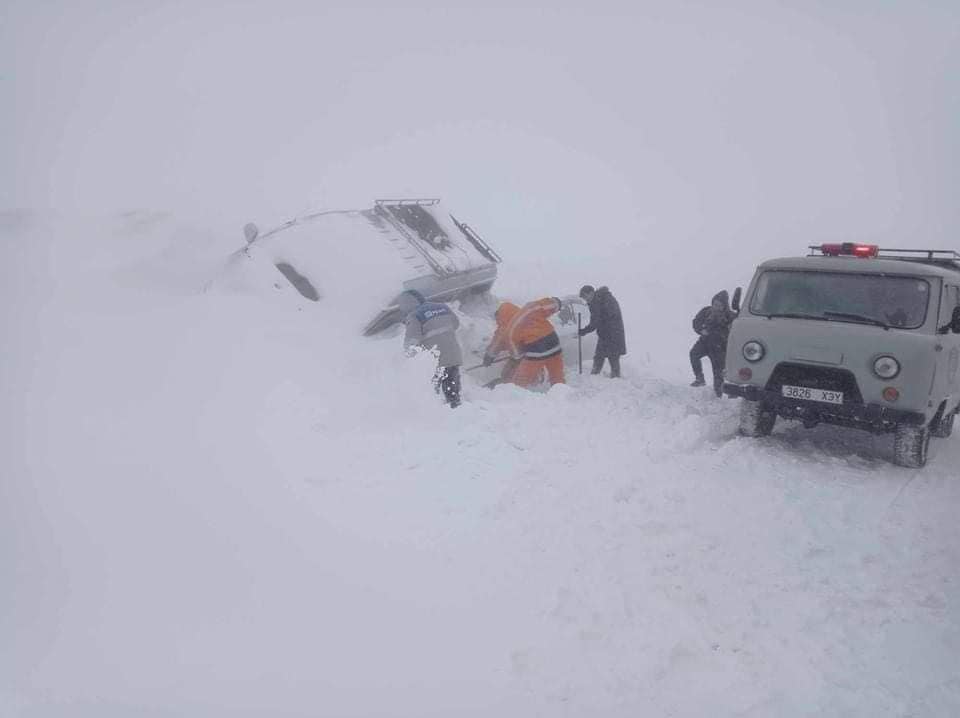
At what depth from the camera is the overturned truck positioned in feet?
26.8

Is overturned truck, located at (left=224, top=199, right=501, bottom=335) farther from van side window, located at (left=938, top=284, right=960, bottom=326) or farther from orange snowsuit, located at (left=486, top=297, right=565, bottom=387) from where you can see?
van side window, located at (left=938, top=284, right=960, bottom=326)

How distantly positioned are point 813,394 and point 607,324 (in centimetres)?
360

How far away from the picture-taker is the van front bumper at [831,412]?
18.9ft

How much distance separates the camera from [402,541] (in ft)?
15.1

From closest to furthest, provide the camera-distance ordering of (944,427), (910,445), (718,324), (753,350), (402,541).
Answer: (402,541)
(910,445)
(753,350)
(944,427)
(718,324)

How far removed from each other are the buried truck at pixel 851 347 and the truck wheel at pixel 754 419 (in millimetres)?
10

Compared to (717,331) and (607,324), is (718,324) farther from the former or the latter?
(607,324)

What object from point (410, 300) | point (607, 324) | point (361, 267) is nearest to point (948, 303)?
point (607, 324)

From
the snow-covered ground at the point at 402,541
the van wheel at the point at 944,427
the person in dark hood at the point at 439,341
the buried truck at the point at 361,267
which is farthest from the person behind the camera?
the buried truck at the point at 361,267

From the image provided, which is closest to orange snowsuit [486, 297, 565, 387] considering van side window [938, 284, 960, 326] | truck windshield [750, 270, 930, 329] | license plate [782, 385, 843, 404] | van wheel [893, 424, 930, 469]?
truck windshield [750, 270, 930, 329]

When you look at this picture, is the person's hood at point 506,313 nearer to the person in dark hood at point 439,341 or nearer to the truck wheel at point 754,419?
the person in dark hood at point 439,341

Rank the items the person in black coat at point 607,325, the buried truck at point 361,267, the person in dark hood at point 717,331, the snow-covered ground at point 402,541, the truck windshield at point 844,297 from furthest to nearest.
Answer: the person in black coat at point 607,325 → the person in dark hood at point 717,331 → the buried truck at point 361,267 → the truck windshield at point 844,297 → the snow-covered ground at point 402,541

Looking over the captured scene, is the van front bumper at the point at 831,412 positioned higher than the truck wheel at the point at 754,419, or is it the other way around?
the van front bumper at the point at 831,412

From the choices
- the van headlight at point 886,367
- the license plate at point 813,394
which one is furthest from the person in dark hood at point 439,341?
the van headlight at point 886,367
